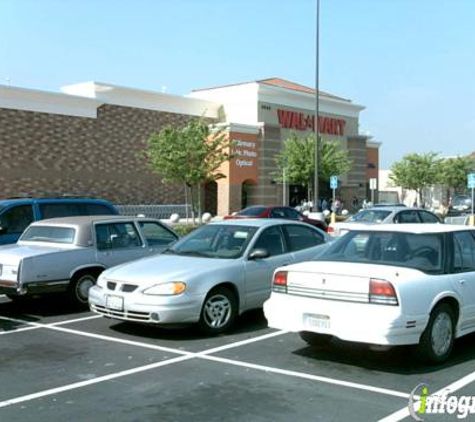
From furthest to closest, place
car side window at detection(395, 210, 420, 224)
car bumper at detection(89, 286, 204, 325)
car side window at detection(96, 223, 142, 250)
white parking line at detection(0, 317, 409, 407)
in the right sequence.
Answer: car side window at detection(395, 210, 420, 224), car side window at detection(96, 223, 142, 250), car bumper at detection(89, 286, 204, 325), white parking line at detection(0, 317, 409, 407)

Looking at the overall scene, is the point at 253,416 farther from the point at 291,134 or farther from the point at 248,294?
the point at 291,134

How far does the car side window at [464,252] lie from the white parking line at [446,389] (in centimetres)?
126

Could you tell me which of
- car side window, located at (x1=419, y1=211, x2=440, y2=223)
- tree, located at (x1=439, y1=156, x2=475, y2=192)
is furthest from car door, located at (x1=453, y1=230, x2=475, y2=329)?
tree, located at (x1=439, y1=156, x2=475, y2=192)

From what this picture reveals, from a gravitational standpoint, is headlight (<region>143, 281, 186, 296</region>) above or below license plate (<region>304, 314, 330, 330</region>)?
above

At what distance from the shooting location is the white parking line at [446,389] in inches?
200

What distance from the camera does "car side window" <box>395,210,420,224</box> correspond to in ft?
58.5

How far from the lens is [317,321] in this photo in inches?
261

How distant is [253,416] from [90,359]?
8.40 feet

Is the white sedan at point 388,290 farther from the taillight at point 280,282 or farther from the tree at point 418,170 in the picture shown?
the tree at point 418,170

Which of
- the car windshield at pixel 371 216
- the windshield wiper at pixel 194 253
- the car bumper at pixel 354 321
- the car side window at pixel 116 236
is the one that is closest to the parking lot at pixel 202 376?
the car bumper at pixel 354 321

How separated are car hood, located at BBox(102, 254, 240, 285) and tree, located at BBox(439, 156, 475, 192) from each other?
203 feet

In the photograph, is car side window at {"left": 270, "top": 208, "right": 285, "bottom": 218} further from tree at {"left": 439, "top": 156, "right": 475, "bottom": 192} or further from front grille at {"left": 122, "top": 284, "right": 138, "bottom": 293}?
tree at {"left": 439, "top": 156, "right": 475, "bottom": 192}

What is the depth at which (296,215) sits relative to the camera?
84.8 feet

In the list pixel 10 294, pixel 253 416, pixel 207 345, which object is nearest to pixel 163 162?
pixel 10 294
